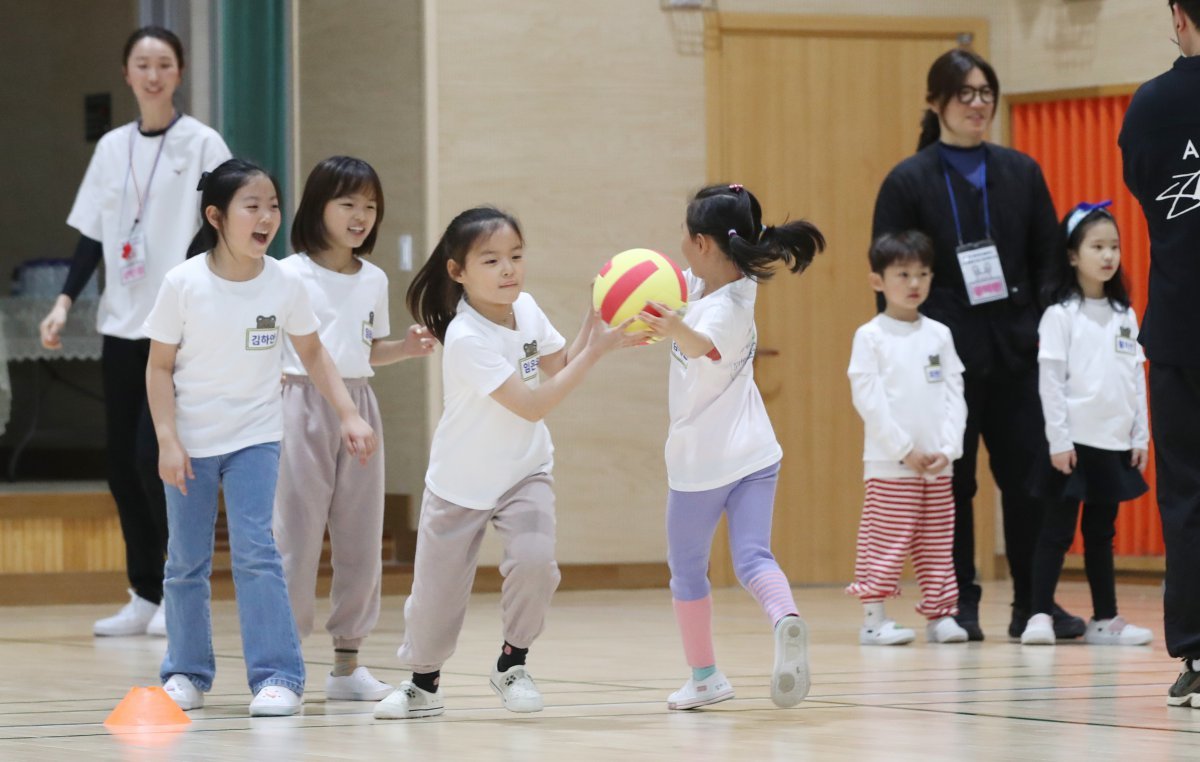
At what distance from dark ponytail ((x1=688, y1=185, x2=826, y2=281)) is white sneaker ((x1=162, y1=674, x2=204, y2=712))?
1.54 m

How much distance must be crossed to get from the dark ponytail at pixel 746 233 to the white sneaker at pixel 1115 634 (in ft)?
6.77

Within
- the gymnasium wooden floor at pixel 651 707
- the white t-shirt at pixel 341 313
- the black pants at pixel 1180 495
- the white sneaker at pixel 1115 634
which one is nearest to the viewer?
the gymnasium wooden floor at pixel 651 707

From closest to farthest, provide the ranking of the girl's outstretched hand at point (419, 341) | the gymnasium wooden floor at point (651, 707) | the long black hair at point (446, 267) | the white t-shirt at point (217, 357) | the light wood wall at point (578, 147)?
the gymnasium wooden floor at point (651, 707) → the long black hair at point (446, 267) → the white t-shirt at point (217, 357) → the girl's outstretched hand at point (419, 341) → the light wood wall at point (578, 147)

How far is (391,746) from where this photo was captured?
3393 millimetres

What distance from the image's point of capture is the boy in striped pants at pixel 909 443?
5633mm

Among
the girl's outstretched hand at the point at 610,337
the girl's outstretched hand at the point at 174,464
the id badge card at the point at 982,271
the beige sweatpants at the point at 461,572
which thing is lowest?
the beige sweatpants at the point at 461,572

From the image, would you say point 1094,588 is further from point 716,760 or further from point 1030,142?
point 1030,142

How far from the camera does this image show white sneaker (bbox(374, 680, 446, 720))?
12.7 ft

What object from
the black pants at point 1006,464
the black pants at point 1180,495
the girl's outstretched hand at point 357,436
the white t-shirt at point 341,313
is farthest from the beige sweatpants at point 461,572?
the black pants at point 1006,464

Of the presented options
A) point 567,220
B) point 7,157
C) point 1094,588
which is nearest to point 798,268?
point 1094,588

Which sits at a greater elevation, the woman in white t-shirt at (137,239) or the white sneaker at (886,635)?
the woman in white t-shirt at (137,239)

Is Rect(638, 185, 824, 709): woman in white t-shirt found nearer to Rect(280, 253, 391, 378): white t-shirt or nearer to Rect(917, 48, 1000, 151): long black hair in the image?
Rect(280, 253, 391, 378): white t-shirt

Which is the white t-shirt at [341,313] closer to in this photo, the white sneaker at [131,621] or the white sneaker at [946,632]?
the white sneaker at [131,621]

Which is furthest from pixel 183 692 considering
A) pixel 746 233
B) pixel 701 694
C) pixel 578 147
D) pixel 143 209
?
pixel 578 147
